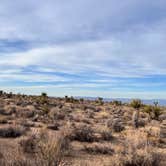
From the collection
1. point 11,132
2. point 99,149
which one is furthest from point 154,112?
point 99,149

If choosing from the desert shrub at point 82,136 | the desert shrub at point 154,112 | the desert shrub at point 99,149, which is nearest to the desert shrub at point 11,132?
the desert shrub at point 82,136

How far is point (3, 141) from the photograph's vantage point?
1423cm

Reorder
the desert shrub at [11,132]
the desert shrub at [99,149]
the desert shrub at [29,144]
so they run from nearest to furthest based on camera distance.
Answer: the desert shrub at [29,144], the desert shrub at [99,149], the desert shrub at [11,132]

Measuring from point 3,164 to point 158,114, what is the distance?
23.8m

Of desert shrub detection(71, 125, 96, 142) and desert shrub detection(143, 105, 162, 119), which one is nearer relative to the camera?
desert shrub detection(71, 125, 96, 142)

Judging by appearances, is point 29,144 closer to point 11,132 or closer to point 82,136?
point 11,132

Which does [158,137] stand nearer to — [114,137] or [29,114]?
[114,137]

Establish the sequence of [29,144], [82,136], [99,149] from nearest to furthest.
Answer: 1. [29,144]
2. [99,149]
3. [82,136]

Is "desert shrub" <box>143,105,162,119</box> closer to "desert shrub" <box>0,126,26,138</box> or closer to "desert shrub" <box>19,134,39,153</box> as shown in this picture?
"desert shrub" <box>0,126,26,138</box>

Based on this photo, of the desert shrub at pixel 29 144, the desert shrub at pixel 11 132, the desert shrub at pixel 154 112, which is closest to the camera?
the desert shrub at pixel 29 144

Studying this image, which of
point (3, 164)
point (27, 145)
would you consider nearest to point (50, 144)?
point (3, 164)

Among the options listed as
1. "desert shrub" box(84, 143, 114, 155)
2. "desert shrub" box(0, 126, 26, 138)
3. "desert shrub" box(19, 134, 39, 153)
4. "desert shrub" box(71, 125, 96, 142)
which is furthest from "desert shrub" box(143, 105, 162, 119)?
"desert shrub" box(19, 134, 39, 153)

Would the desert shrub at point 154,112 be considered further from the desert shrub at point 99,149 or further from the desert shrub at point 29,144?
the desert shrub at point 29,144

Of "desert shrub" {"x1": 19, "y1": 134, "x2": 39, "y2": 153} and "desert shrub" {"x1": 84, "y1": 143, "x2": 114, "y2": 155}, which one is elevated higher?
"desert shrub" {"x1": 19, "y1": 134, "x2": 39, "y2": 153}
